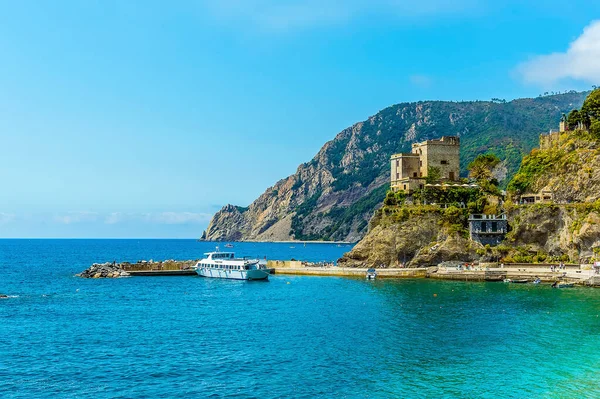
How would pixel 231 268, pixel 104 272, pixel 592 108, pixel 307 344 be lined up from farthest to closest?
pixel 592 108, pixel 104 272, pixel 231 268, pixel 307 344

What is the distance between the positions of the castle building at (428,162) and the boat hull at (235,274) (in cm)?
3488

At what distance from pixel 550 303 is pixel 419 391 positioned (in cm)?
3884

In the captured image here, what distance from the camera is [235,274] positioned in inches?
4144

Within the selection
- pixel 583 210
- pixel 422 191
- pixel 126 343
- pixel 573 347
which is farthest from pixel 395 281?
pixel 126 343

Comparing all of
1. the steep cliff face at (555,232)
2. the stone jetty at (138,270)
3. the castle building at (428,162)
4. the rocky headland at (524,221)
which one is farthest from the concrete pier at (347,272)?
the castle building at (428,162)

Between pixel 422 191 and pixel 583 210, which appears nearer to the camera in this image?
pixel 583 210

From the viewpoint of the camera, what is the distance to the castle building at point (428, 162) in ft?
394

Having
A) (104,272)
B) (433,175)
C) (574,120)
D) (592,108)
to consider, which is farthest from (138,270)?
(592,108)

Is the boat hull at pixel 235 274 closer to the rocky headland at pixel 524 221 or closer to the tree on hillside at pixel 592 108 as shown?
the rocky headland at pixel 524 221

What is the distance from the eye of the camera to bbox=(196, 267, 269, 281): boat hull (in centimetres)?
10156

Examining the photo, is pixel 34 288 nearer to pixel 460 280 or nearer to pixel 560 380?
pixel 460 280

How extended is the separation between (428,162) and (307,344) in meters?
77.4

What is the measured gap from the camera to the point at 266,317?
63.6 metres

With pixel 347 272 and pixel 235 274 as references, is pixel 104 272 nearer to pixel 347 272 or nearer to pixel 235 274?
pixel 235 274
